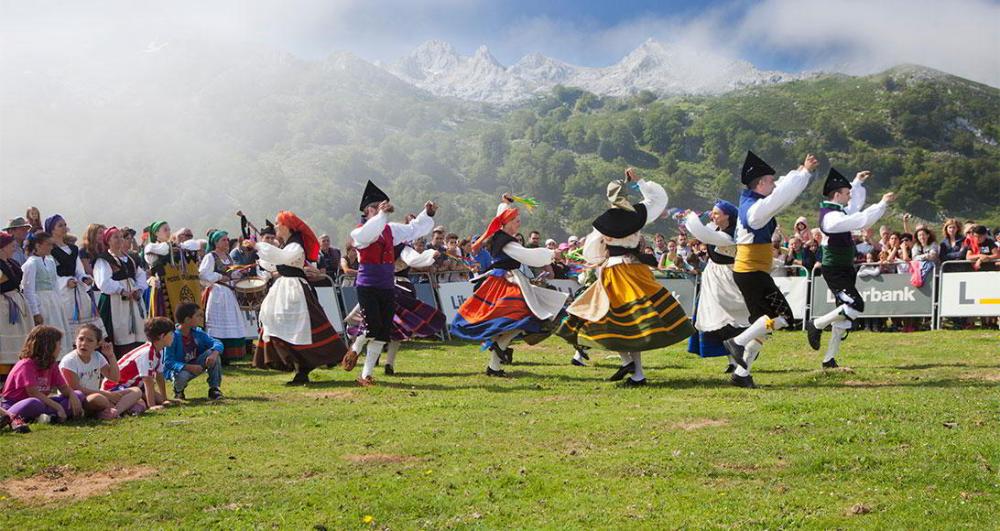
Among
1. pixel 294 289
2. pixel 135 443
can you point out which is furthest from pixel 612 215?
pixel 135 443

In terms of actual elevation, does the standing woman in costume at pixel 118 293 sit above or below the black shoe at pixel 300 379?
above

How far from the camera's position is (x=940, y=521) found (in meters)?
5.87

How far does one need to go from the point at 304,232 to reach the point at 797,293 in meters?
11.4

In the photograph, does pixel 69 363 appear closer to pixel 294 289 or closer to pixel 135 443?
pixel 135 443

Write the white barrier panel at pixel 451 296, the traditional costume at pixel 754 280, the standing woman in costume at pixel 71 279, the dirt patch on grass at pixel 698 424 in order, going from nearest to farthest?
the dirt patch on grass at pixel 698 424 < the traditional costume at pixel 754 280 < the standing woman in costume at pixel 71 279 < the white barrier panel at pixel 451 296

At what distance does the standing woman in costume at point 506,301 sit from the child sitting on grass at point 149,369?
3769 millimetres

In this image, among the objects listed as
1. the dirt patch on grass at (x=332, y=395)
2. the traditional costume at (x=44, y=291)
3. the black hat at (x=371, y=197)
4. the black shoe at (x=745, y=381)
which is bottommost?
the dirt patch on grass at (x=332, y=395)

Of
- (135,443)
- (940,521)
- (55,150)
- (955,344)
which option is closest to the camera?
(940,521)

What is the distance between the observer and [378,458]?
25.8 ft

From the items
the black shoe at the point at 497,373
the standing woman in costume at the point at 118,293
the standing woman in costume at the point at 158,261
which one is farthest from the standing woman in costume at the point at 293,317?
the standing woman in costume at the point at 158,261

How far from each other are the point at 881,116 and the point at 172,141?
101m

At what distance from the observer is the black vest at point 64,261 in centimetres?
1308

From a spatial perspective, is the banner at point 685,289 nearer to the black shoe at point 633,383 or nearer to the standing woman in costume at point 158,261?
the black shoe at point 633,383

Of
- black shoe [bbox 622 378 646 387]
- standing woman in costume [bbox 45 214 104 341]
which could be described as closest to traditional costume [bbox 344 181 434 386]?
black shoe [bbox 622 378 646 387]
